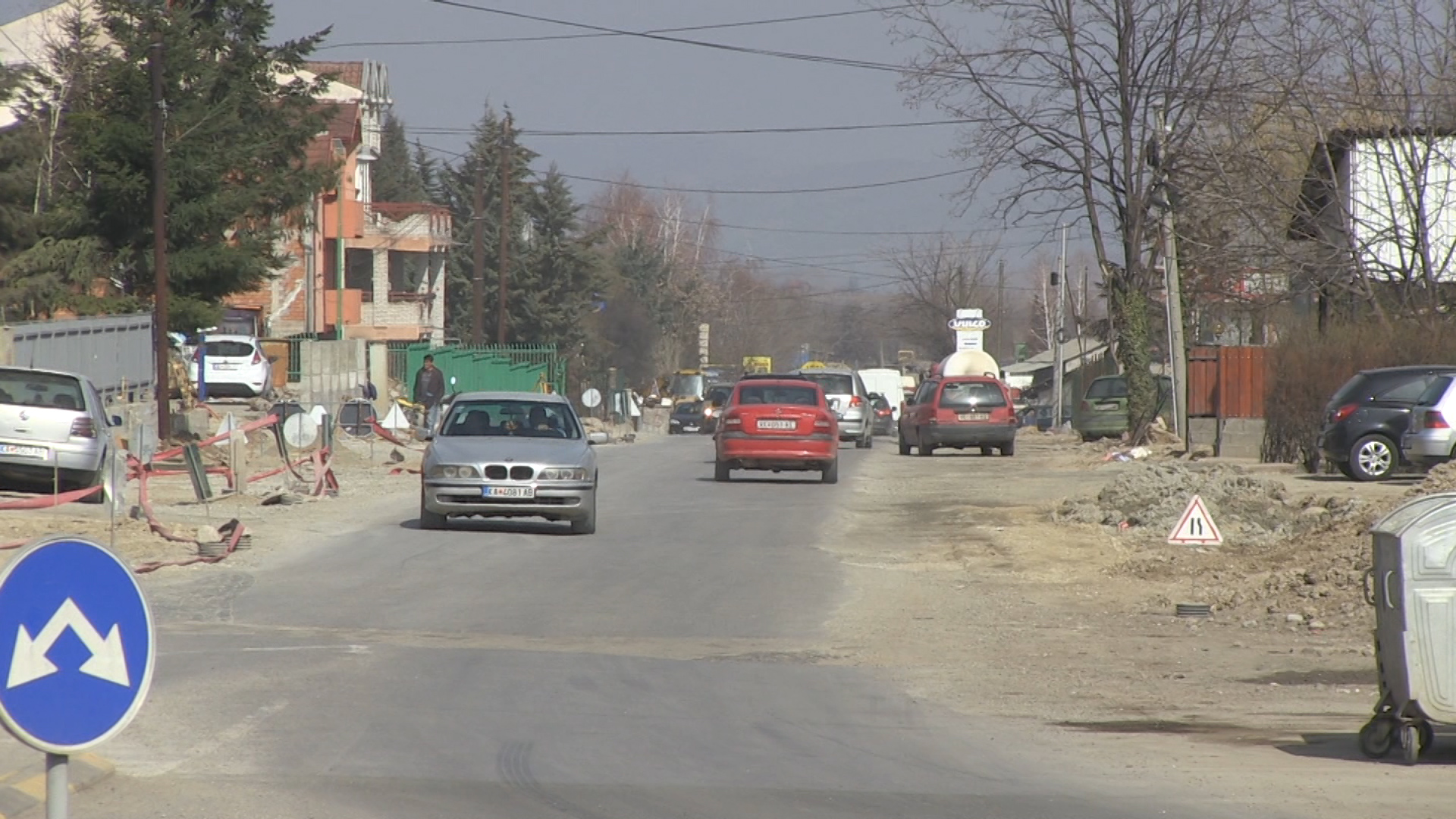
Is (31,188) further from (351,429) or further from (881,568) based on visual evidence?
(881,568)

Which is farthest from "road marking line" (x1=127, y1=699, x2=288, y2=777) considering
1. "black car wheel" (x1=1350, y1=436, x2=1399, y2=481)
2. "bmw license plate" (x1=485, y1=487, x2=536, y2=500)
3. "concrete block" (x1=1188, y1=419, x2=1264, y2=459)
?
"concrete block" (x1=1188, y1=419, x2=1264, y2=459)

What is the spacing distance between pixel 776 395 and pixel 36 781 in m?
22.1

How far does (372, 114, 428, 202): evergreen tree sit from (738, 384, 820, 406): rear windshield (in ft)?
251

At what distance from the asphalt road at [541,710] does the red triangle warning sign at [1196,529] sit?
3610 mm

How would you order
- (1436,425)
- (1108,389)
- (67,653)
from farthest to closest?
(1108,389), (1436,425), (67,653)

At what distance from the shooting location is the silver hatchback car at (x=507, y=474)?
19.2m

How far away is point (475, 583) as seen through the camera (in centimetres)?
1570

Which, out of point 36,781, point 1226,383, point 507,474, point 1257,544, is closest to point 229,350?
point 1226,383

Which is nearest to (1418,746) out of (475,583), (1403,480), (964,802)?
(964,802)

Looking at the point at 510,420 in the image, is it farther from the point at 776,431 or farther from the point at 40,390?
the point at 776,431

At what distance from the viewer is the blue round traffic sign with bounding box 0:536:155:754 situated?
16.2 ft

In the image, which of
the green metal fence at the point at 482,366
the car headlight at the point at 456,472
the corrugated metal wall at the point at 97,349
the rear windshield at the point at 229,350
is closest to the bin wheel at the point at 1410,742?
the car headlight at the point at 456,472

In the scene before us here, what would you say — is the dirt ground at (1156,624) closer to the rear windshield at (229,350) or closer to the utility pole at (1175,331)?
the utility pole at (1175,331)

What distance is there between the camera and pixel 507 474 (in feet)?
63.0
